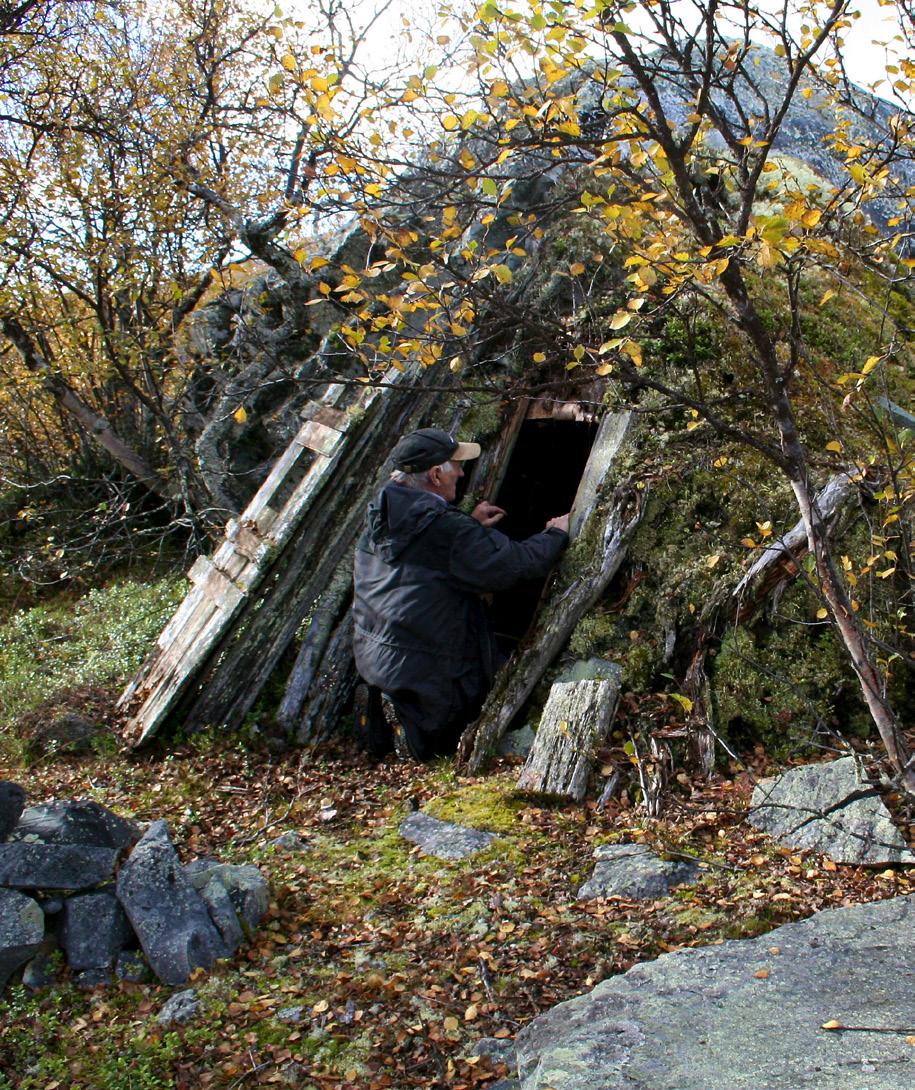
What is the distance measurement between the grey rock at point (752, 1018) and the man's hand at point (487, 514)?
3.49 meters

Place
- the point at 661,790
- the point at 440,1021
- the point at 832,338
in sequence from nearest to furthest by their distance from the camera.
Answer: the point at 440,1021
the point at 661,790
the point at 832,338

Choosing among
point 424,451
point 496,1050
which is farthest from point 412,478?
point 496,1050

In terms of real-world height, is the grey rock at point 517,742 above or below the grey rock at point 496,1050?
above

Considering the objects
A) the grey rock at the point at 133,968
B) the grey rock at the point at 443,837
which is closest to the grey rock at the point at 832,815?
the grey rock at the point at 443,837

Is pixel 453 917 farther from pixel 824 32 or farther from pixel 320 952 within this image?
pixel 824 32

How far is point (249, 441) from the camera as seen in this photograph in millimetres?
9578

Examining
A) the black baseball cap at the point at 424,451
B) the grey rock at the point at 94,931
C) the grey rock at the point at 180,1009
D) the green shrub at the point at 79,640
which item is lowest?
the grey rock at the point at 180,1009

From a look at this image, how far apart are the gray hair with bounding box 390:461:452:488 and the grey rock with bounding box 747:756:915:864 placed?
9.42 ft

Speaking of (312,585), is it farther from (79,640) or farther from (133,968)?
(79,640)

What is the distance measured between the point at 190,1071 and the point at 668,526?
13.1ft

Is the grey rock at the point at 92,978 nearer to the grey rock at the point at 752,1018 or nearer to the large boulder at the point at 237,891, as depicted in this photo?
the large boulder at the point at 237,891

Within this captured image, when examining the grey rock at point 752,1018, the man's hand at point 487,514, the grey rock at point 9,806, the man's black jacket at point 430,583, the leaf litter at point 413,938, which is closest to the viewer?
the grey rock at point 752,1018

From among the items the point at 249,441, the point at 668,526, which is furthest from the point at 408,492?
the point at 249,441

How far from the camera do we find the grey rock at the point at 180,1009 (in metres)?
3.72
